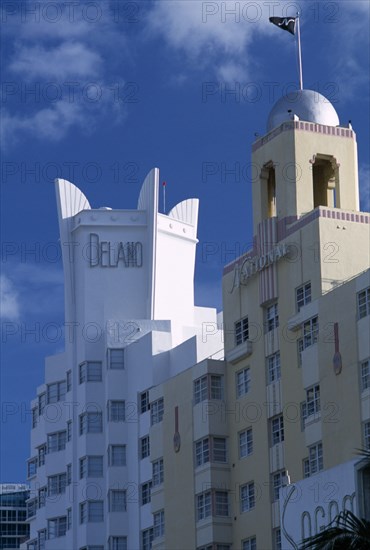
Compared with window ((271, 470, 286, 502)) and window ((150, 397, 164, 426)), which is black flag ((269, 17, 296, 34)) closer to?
window ((150, 397, 164, 426))

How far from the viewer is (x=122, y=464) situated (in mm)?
91812

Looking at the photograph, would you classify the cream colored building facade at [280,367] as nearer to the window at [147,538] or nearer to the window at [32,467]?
the window at [147,538]

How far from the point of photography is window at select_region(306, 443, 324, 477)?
69.1 meters

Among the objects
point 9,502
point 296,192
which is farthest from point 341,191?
point 9,502

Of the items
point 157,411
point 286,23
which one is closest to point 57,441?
point 157,411

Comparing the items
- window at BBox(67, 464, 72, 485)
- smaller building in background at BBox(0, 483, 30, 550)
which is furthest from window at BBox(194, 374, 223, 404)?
smaller building in background at BBox(0, 483, 30, 550)

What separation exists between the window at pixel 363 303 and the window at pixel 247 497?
1346cm

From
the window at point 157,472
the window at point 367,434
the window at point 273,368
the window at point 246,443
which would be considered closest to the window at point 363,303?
the window at point 367,434

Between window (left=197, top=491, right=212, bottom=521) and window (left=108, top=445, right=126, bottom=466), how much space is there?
13.5 meters

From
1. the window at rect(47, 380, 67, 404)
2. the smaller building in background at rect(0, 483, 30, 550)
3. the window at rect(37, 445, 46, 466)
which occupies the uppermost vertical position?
the smaller building in background at rect(0, 483, 30, 550)

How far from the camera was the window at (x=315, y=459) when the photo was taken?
69.1 meters

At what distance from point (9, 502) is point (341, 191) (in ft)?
327

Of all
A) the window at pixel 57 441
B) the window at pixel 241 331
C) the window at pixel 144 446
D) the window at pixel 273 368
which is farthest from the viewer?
the window at pixel 57 441

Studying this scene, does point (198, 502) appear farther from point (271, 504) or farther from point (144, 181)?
point (144, 181)
